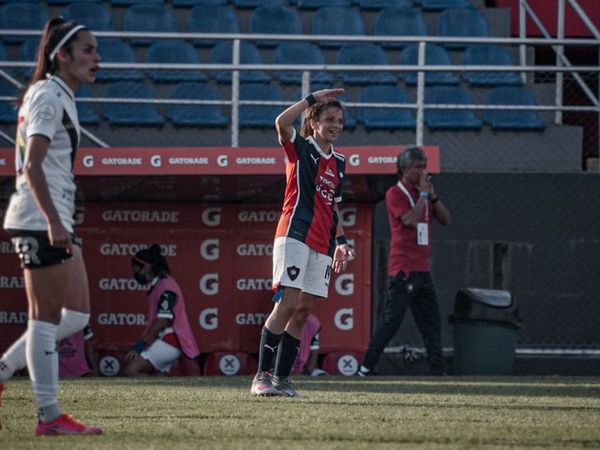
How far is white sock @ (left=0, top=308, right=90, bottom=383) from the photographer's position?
5.88m

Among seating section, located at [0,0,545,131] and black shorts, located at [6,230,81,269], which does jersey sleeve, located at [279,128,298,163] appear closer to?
black shorts, located at [6,230,81,269]

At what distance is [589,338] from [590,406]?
573 centimetres

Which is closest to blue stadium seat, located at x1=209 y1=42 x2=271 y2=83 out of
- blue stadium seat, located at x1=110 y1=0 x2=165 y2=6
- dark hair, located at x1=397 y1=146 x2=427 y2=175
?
blue stadium seat, located at x1=110 y1=0 x2=165 y2=6

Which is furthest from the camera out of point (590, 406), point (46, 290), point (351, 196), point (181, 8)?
point (181, 8)

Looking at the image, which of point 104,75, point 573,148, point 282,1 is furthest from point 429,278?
point 282,1

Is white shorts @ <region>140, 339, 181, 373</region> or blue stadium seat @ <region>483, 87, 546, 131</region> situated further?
blue stadium seat @ <region>483, 87, 546, 131</region>

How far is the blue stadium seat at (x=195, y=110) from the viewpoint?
47.8 ft

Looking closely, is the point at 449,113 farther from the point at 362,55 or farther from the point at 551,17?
the point at 551,17

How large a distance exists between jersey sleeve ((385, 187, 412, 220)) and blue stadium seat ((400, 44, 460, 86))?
3515mm

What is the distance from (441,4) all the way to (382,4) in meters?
0.81

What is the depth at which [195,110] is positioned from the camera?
1492 cm

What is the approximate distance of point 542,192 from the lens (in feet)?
44.1

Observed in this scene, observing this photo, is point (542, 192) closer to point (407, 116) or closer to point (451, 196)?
point (451, 196)

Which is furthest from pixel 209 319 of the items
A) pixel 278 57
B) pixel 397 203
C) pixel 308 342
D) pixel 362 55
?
pixel 362 55
